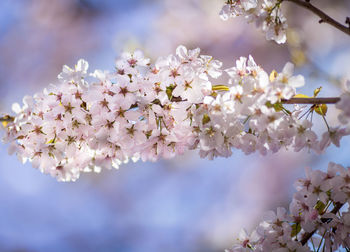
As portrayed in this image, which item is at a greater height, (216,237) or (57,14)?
(57,14)

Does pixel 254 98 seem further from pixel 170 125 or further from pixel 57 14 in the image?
pixel 57 14

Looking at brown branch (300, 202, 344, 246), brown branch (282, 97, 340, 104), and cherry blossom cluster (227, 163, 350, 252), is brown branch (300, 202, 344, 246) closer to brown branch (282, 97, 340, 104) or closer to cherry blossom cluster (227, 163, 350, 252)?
cherry blossom cluster (227, 163, 350, 252)

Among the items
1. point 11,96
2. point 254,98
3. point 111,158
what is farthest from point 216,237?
point 254,98

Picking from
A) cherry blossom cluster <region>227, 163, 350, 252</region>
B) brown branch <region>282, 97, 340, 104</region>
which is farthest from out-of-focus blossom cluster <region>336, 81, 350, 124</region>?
cherry blossom cluster <region>227, 163, 350, 252</region>

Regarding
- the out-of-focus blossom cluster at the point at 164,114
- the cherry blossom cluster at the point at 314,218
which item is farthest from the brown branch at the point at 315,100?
the cherry blossom cluster at the point at 314,218

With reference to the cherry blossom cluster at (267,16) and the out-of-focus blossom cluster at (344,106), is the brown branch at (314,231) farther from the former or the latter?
the cherry blossom cluster at (267,16)

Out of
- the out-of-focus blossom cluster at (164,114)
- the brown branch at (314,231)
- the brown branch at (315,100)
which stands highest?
the out-of-focus blossom cluster at (164,114)
